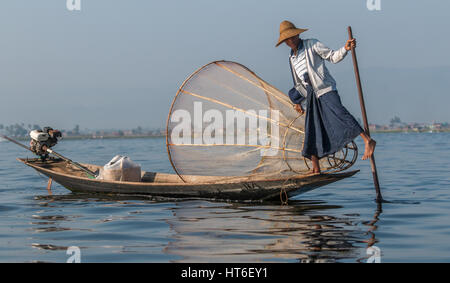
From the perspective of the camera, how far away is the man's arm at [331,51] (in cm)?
766

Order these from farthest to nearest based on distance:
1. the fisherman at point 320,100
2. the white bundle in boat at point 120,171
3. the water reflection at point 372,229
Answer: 1. the white bundle in boat at point 120,171
2. the fisherman at point 320,100
3. the water reflection at point 372,229

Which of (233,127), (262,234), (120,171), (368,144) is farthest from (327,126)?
(120,171)

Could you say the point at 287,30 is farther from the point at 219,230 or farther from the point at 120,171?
the point at 120,171

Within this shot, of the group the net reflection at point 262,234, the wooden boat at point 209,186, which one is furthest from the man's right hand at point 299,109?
the net reflection at point 262,234

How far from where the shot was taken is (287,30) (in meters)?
7.98

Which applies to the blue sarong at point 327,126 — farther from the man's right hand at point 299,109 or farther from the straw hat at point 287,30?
the straw hat at point 287,30

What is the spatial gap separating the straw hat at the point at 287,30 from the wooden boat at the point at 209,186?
2080mm

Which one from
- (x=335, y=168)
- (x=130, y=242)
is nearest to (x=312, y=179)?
(x=335, y=168)

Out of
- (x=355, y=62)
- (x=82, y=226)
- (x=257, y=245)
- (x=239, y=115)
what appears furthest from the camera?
(x=239, y=115)

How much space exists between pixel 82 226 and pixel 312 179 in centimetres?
342

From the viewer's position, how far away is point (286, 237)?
21.3 ft

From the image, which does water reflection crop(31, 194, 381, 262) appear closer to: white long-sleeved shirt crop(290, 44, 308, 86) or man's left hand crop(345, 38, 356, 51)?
white long-sleeved shirt crop(290, 44, 308, 86)

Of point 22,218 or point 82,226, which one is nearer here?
point 82,226
